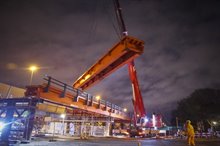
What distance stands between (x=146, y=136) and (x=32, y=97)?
1818 cm

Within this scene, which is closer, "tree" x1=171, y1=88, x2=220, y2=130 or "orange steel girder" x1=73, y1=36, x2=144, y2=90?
"orange steel girder" x1=73, y1=36, x2=144, y2=90

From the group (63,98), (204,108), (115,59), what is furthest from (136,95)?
(204,108)

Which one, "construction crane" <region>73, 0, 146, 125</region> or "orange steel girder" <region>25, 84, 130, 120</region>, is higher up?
"construction crane" <region>73, 0, 146, 125</region>

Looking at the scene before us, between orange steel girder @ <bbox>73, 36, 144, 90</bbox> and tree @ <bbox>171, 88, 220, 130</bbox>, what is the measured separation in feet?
140

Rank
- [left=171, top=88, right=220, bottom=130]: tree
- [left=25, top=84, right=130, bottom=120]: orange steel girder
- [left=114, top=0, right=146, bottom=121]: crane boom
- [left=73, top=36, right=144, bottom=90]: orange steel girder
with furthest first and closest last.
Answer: [left=171, top=88, right=220, bottom=130]: tree → [left=114, top=0, right=146, bottom=121]: crane boom → [left=25, top=84, right=130, bottom=120]: orange steel girder → [left=73, top=36, right=144, bottom=90]: orange steel girder

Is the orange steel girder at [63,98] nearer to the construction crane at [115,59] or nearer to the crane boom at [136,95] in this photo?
the construction crane at [115,59]

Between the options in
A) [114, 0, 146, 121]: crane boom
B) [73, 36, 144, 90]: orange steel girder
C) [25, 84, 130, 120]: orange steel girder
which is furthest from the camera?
[114, 0, 146, 121]: crane boom

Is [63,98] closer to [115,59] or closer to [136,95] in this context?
[115,59]

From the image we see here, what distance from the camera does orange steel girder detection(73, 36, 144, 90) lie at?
34.6ft

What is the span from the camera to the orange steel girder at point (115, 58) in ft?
34.6

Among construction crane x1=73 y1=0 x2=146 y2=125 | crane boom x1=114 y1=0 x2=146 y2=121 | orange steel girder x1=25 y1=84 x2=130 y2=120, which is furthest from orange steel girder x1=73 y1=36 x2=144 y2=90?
crane boom x1=114 y1=0 x2=146 y2=121

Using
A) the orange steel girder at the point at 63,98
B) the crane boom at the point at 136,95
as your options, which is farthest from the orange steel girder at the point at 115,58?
the crane boom at the point at 136,95

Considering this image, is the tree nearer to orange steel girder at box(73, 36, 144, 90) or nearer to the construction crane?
the construction crane

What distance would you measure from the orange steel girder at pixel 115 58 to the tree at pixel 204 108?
42.8 metres
